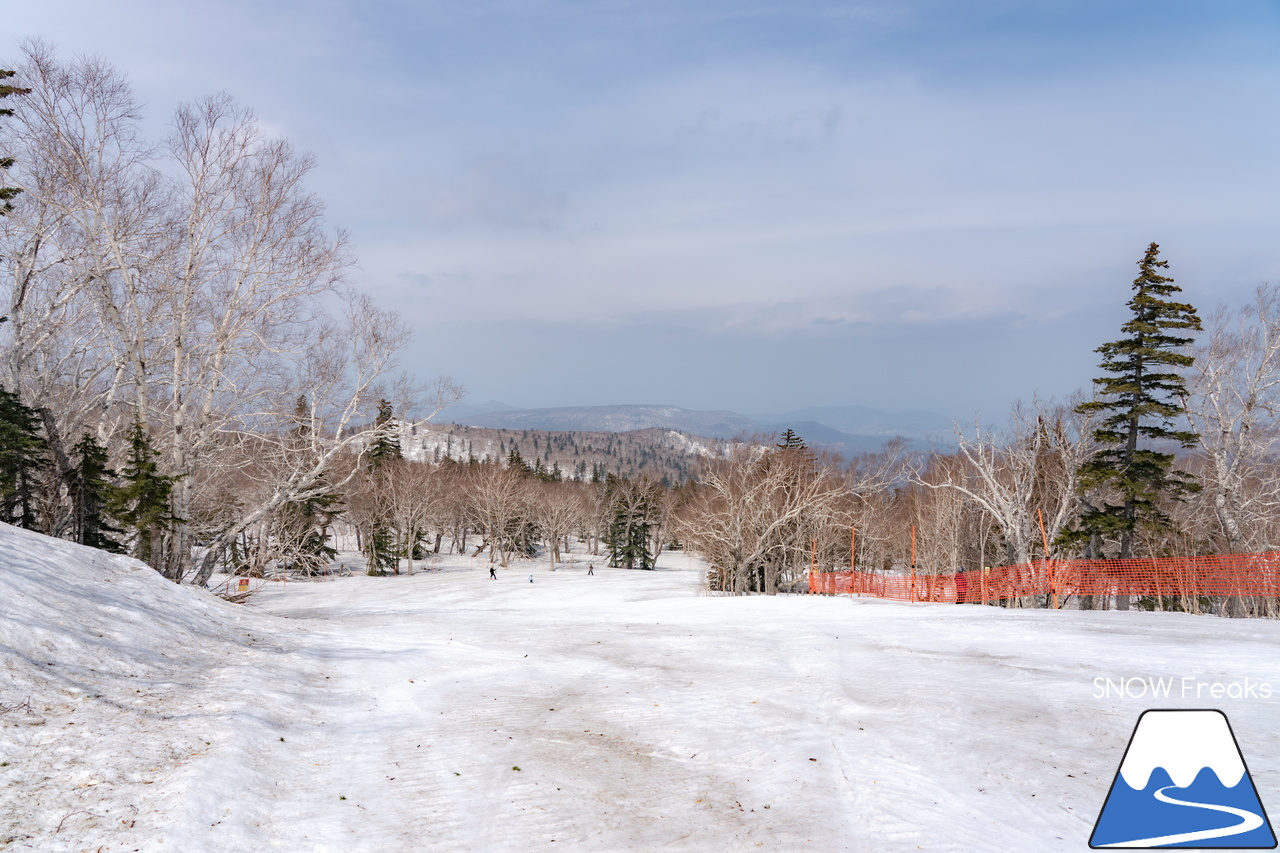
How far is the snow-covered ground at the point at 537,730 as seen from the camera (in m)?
5.96

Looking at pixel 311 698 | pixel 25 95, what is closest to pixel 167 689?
pixel 311 698

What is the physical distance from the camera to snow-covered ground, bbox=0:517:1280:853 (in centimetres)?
596

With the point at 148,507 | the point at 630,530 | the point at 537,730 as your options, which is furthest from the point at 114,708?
the point at 630,530

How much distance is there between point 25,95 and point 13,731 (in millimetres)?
17232

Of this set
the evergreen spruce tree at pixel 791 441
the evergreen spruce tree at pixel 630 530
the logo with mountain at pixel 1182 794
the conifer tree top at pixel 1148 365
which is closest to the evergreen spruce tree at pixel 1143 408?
the conifer tree top at pixel 1148 365

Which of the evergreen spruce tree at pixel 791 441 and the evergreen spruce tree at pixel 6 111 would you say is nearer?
the evergreen spruce tree at pixel 6 111

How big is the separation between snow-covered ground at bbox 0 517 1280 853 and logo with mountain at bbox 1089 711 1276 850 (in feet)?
1.93

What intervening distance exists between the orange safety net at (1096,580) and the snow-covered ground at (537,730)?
19.8ft

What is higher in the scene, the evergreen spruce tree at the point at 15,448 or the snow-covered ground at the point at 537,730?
the evergreen spruce tree at the point at 15,448

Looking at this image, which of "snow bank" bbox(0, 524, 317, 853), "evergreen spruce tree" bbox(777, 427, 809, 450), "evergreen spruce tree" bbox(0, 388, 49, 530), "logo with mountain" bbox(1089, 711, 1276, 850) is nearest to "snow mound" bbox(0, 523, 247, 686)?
"snow bank" bbox(0, 524, 317, 853)

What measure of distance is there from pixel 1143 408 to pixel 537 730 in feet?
85.4

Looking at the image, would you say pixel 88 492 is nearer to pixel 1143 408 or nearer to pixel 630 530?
pixel 1143 408

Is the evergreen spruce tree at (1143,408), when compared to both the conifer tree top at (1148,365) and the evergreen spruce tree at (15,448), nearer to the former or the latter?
the conifer tree top at (1148,365)

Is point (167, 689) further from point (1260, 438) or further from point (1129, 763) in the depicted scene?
point (1260, 438)
